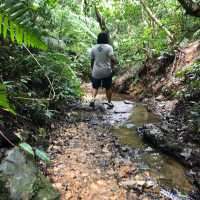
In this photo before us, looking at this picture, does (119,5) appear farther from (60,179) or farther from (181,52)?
(60,179)

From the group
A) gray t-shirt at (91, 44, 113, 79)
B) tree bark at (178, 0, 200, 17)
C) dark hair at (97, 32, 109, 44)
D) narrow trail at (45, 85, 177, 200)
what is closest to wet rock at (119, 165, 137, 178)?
narrow trail at (45, 85, 177, 200)

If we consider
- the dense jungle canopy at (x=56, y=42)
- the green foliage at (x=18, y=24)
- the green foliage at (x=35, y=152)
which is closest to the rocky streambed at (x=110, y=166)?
the green foliage at (x=35, y=152)

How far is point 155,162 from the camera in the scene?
3924 millimetres

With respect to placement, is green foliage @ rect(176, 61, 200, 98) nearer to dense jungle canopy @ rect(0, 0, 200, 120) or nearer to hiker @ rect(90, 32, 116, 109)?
dense jungle canopy @ rect(0, 0, 200, 120)

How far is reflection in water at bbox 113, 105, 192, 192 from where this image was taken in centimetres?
344

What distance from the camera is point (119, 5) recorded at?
45.1 feet

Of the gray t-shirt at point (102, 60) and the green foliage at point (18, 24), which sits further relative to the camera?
the gray t-shirt at point (102, 60)

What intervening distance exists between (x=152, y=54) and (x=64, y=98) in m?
4.67

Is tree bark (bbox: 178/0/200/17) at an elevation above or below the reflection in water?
above

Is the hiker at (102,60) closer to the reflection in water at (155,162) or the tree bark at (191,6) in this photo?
the reflection in water at (155,162)

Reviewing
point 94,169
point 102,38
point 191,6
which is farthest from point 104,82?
point 94,169

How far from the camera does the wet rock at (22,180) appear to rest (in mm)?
2678

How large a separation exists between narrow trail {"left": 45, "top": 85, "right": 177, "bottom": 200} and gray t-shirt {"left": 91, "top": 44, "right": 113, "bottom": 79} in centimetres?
212

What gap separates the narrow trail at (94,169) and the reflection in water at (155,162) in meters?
0.13
